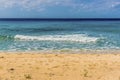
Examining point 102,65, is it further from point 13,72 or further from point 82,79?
point 13,72

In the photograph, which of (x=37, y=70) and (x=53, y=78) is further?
(x=37, y=70)

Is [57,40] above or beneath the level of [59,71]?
beneath

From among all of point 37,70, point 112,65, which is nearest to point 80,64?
point 112,65

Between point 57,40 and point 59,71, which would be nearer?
point 59,71

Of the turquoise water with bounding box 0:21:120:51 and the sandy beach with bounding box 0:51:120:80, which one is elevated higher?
the sandy beach with bounding box 0:51:120:80

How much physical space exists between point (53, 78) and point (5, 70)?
79.3 inches

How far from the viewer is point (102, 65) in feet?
38.9

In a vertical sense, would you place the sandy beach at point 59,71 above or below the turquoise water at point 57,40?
above

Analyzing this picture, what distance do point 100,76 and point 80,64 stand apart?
2375mm

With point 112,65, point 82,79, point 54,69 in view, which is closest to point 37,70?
point 54,69

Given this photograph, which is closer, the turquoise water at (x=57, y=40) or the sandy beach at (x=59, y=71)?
the sandy beach at (x=59, y=71)

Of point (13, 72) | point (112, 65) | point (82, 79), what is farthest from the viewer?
point (112, 65)

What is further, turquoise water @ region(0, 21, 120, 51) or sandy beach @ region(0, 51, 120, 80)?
turquoise water @ region(0, 21, 120, 51)

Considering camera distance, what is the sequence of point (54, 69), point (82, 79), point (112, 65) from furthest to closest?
point (112, 65) < point (54, 69) < point (82, 79)
